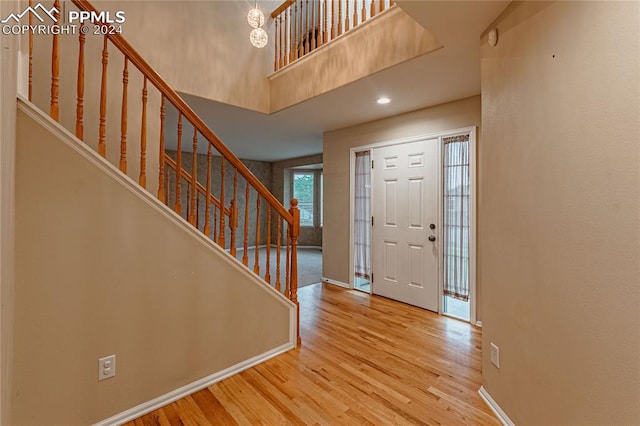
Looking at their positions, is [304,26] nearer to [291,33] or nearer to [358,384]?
[291,33]

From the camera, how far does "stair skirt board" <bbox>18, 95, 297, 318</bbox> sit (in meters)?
1.46

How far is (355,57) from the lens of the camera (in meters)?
2.85

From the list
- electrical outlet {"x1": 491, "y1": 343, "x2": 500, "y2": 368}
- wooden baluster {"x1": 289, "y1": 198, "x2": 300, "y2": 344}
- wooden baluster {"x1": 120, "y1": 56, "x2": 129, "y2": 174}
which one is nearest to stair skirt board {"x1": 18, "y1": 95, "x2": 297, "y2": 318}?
wooden baluster {"x1": 120, "y1": 56, "x2": 129, "y2": 174}

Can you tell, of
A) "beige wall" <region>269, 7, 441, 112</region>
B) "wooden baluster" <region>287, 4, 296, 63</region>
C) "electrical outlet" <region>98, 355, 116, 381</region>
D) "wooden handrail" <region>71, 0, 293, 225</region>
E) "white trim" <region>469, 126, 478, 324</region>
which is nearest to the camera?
"electrical outlet" <region>98, 355, 116, 381</region>

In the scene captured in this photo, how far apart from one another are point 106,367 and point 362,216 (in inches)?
133

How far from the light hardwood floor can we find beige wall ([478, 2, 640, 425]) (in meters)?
0.38

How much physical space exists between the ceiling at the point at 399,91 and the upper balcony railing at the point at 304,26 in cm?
65

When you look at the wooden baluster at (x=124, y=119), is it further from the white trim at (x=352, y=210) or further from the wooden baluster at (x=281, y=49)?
the white trim at (x=352, y=210)

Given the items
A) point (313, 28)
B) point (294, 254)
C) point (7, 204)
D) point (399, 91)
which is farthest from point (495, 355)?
point (313, 28)

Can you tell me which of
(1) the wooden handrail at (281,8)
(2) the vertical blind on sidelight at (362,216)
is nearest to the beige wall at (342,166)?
(2) the vertical blind on sidelight at (362,216)

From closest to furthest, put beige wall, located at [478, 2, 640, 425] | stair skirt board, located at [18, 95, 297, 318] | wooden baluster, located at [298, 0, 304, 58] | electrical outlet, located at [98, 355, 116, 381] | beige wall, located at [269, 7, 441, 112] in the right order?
beige wall, located at [478, 2, 640, 425], stair skirt board, located at [18, 95, 297, 318], electrical outlet, located at [98, 355, 116, 381], beige wall, located at [269, 7, 441, 112], wooden baluster, located at [298, 0, 304, 58]

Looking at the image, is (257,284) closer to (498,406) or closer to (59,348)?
(59,348)

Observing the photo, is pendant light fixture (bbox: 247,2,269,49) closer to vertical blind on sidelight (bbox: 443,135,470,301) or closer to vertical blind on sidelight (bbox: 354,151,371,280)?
vertical blind on sidelight (bbox: 354,151,371,280)

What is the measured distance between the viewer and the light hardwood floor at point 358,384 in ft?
5.82
